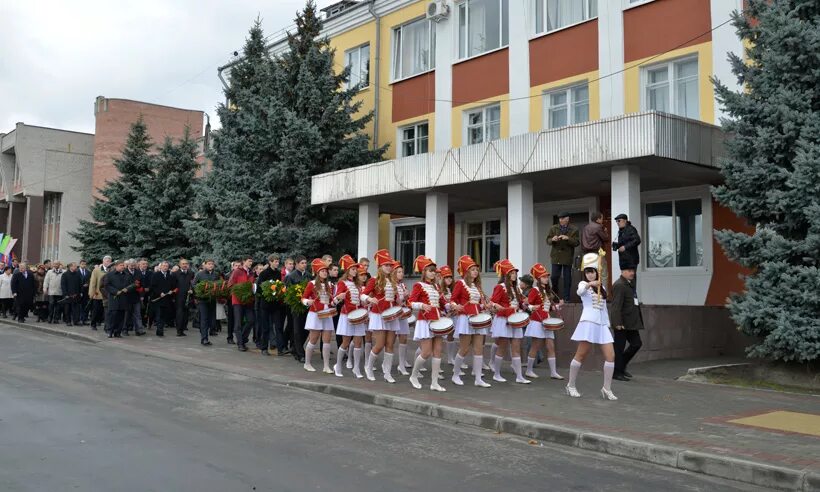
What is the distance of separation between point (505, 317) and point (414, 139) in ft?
43.3

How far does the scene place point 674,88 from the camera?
669 inches

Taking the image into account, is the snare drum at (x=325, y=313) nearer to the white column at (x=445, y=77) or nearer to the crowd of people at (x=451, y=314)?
the crowd of people at (x=451, y=314)

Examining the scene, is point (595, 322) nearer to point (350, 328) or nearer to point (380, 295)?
point (380, 295)

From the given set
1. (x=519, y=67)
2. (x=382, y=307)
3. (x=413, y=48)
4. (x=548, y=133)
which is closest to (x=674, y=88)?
(x=548, y=133)

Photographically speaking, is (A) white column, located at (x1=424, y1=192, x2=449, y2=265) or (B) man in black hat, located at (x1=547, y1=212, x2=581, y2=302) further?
(A) white column, located at (x1=424, y1=192, x2=449, y2=265)

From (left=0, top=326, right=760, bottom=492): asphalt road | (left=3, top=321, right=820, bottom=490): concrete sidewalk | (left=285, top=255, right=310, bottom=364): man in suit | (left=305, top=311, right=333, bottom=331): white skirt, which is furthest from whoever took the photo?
(left=285, top=255, right=310, bottom=364): man in suit

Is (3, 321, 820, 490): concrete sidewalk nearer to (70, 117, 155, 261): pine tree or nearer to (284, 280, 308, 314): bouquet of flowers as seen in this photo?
(284, 280, 308, 314): bouquet of flowers

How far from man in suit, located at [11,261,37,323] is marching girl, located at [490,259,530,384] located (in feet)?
61.0

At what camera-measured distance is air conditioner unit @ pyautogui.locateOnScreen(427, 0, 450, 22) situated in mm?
21766

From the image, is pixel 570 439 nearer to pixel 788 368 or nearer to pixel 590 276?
pixel 590 276

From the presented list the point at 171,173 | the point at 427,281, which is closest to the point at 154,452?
the point at 427,281

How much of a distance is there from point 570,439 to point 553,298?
4.80m

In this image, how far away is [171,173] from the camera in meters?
27.2

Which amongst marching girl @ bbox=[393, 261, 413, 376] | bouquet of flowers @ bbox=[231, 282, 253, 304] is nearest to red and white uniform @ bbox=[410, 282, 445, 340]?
marching girl @ bbox=[393, 261, 413, 376]
